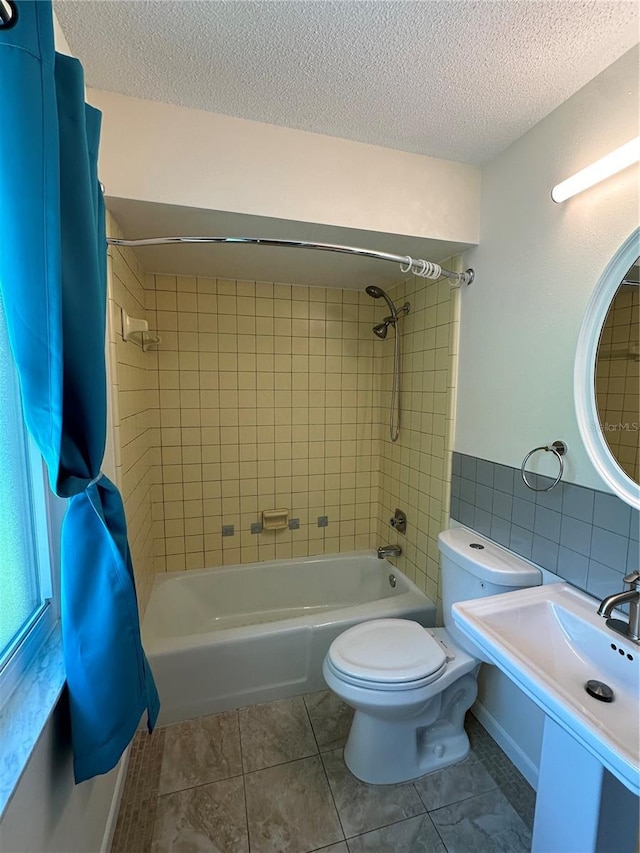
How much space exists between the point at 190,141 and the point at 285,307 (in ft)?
3.69

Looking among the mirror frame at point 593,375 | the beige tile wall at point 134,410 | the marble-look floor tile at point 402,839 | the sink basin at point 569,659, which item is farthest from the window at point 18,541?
the mirror frame at point 593,375

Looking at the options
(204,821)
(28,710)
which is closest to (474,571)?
(204,821)

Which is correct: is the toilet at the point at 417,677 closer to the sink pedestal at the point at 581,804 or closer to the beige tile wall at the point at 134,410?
the sink pedestal at the point at 581,804

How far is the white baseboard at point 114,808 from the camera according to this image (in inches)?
46.5

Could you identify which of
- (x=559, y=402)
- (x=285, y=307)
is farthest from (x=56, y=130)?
(x=285, y=307)

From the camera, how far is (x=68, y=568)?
0.90 metres

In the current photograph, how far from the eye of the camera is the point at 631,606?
971 millimetres

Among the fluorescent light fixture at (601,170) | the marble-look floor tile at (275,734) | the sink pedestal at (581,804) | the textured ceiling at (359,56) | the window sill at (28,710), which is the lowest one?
the marble-look floor tile at (275,734)

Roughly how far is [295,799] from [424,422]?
1.70m

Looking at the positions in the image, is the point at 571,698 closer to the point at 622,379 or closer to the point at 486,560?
the point at 486,560

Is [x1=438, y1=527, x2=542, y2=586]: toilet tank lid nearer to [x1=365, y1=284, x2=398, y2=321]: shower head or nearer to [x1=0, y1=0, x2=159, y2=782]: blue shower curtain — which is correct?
[x1=0, y1=0, x2=159, y2=782]: blue shower curtain

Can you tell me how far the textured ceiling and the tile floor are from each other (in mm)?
2442

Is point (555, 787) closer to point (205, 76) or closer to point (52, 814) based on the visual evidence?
point (52, 814)

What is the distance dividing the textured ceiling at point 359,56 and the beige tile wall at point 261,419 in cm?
110
